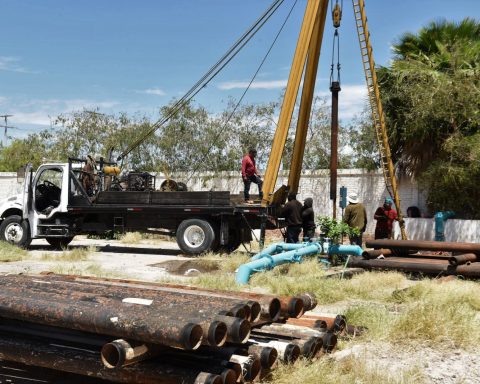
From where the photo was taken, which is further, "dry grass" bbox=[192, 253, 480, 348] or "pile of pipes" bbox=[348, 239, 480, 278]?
"pile of pipes" bbox=[348, 239, 480, 278]

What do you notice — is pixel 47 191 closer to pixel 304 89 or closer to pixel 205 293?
pixel 304 89

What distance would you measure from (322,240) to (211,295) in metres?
7.83

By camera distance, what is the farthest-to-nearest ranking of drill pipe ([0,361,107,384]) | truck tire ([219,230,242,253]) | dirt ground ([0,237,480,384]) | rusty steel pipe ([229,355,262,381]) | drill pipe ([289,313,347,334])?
truck tire ([219,230,242,253]) < drill pipe ([289,313,347,334]) < dirt ground ([0,237,480,384]) < drill pipe ([0,361,107,384]) < rusty steel pipe ([229,355,262,381])

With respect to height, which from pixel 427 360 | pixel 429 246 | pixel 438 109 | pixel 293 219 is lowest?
pixel 427 360

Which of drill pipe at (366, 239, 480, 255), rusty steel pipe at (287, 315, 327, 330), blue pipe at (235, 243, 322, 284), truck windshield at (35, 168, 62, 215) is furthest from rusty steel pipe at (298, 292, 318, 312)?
truck windshield at (35, 168, 62, 215)

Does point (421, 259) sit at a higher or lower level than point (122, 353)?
higher

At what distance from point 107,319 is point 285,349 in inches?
61.0

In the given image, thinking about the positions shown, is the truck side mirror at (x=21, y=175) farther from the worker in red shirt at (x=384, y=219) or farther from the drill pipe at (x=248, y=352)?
the drill pipe at (x=248, y=352)

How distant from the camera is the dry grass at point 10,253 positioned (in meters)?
15.1

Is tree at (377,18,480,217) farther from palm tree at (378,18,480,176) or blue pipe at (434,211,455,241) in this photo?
blue pipe at (434,211,455,241)

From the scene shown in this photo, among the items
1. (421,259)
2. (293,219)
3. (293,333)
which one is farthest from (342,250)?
(293,333)

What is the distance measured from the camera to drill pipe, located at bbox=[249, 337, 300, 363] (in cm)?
518

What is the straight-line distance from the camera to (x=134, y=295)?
5.42m

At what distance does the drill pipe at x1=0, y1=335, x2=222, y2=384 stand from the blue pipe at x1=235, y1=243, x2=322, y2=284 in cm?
545
